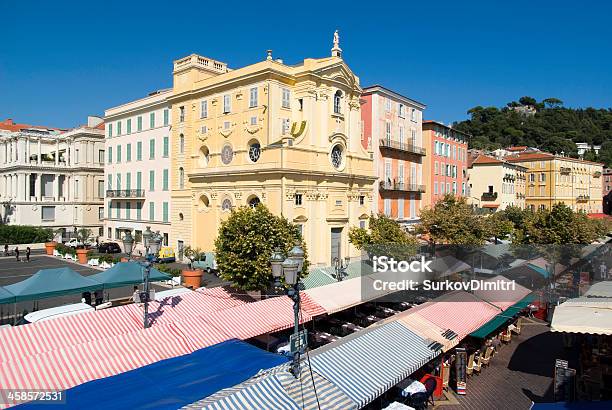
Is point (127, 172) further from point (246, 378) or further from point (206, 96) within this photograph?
point (246, 378)

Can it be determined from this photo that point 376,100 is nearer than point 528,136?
Yes

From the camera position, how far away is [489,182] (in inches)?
2169

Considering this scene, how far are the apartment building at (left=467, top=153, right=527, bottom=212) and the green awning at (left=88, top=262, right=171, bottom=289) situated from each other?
42.3 m

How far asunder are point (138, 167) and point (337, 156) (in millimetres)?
18936

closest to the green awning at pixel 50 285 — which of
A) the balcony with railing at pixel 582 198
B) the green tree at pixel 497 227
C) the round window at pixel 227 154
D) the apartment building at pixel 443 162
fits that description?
the round window at pixel 227 154

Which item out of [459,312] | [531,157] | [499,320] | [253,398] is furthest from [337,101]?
[531,157]

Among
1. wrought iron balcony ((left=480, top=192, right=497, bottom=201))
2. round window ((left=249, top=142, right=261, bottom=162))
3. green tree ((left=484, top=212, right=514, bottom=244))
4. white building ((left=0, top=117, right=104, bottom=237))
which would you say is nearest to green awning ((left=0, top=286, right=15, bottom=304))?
round window ((left=249, top=142, right=261, bottom=162))

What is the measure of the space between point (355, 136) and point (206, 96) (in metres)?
11.6

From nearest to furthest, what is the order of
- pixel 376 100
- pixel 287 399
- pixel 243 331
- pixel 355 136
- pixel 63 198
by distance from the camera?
1. pixel 287 399
2. pixel 243 331
3. pixel 355 136
4. pixel 376 100
5. pixel 63 198

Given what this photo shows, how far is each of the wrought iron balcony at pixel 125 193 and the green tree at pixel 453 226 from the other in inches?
973

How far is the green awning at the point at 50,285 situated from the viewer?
677 inches

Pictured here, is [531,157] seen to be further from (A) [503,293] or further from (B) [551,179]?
(A) [503,293]

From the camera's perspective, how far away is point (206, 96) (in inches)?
1332

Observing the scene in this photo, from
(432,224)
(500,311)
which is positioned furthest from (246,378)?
(432,224)
